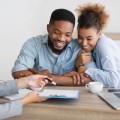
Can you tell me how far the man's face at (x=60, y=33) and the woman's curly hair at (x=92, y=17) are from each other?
0.28 ft

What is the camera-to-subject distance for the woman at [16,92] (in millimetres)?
1159

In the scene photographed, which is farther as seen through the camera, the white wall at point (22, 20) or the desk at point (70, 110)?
the white wall at point (22, 20)

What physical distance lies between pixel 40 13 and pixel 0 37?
0.81 meters

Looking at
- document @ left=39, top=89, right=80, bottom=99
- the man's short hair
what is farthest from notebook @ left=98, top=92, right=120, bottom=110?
the man's short hair

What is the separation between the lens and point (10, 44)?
3326 mm

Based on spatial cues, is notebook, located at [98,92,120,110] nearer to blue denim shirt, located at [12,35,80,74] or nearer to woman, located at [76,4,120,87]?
woman, located at [76,4,120,87]

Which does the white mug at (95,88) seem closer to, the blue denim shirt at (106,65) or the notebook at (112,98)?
the notebook at (112,98)

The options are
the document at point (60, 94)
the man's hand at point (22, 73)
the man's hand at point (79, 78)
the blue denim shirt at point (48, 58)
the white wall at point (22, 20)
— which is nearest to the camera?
the document at point (60, 94)

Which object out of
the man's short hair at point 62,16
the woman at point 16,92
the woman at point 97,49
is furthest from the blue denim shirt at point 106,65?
the woman at point 16,92

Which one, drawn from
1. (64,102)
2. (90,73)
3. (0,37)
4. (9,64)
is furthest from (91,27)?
(9,64)

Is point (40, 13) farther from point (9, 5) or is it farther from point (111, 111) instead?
point (111, 111)

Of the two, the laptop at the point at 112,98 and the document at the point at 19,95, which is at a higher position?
the document at the point at 19,95

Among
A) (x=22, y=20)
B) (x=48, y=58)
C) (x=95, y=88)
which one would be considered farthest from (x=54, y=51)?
(x=22, y=20)

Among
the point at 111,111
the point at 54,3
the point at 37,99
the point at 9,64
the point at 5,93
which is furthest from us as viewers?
the point at 54,3
